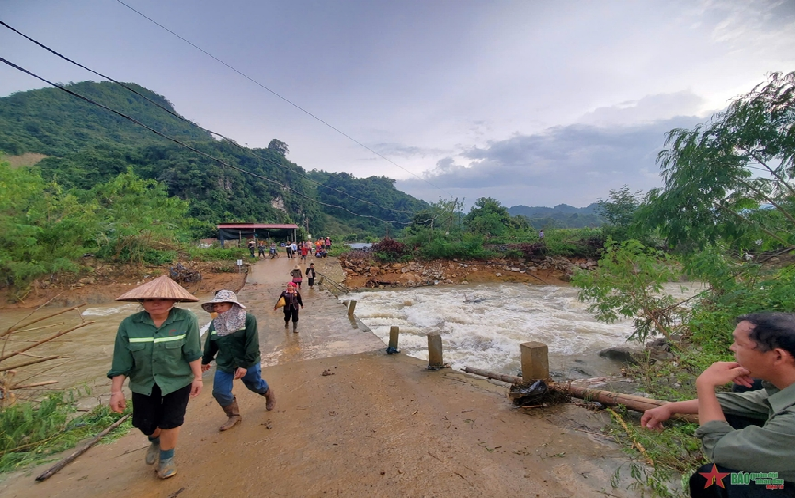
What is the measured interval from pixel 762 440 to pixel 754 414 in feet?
1.42

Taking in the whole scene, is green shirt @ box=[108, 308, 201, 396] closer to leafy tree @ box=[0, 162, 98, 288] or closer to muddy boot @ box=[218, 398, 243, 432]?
muddy boot @ box=[218, 398, 243, 432]

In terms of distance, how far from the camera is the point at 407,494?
8.82ft

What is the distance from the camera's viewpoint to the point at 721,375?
Answer: 5.64 ft

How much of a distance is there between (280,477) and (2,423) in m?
3.30

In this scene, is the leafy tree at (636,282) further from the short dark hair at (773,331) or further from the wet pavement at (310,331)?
the short dark hair at (773,331)

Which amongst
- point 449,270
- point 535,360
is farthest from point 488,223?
point 535,360

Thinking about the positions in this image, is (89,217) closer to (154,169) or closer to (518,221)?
(518,221)

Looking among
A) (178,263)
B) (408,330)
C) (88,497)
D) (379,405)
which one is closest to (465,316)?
(408,330)

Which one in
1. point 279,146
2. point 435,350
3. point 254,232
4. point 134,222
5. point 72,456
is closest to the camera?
point 72,456

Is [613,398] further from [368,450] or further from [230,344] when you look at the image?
[230,344]

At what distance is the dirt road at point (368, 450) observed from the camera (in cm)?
279

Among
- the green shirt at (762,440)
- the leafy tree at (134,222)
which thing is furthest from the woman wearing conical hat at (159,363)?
the leafy tree at (134,222)

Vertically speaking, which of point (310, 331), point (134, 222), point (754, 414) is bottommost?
point (310, 331)

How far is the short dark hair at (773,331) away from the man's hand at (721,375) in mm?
182
